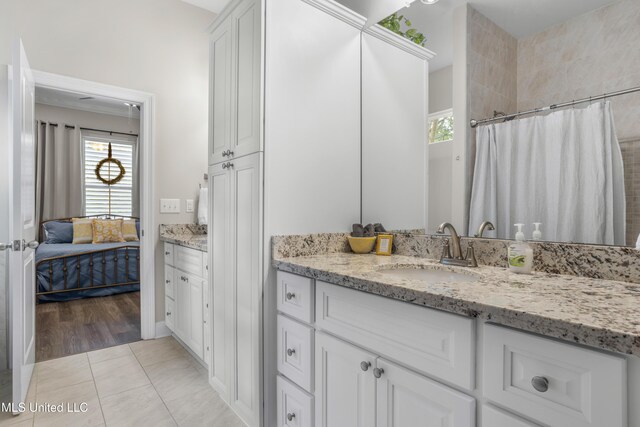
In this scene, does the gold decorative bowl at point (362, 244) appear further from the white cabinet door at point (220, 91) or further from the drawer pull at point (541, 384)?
the drawer pull at point (541, 384)

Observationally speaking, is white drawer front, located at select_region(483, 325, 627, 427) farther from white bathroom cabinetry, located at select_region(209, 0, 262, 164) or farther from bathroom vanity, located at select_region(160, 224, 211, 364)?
bathroom vanity, located at select_region(160, 224, 211, 364)

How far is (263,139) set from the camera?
152 centimetres

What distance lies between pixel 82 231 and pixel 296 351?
16.5 ft

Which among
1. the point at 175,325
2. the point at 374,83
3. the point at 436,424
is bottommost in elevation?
the point at 175,325

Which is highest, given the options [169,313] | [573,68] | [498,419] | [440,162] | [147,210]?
[573,68]

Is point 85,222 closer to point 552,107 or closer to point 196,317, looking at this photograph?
point 196,317

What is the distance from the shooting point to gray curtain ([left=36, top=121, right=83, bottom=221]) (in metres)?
5.24

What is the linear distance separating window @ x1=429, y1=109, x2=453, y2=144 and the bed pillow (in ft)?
18.1

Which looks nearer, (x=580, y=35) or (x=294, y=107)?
(x=580, y=35)

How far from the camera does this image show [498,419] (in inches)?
30.9

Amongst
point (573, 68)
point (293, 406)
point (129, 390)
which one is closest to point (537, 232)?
point (573, 68)

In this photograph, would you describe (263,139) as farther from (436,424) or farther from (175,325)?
(175,325)

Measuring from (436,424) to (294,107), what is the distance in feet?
4.38

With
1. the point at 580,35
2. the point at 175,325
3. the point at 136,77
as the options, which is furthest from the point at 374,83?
the point at 175,325
